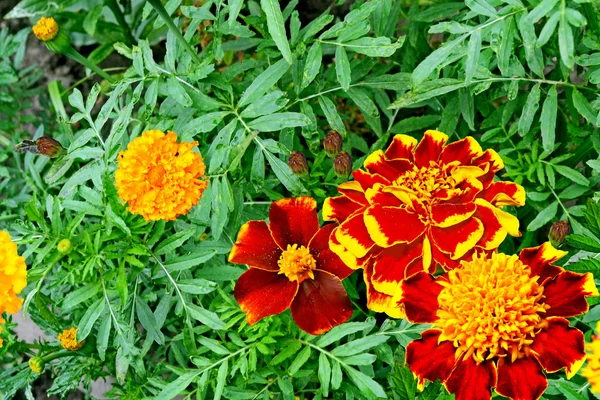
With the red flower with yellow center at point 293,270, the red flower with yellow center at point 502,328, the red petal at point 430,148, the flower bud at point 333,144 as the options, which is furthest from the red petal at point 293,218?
the red flower with yellow center at point 502,328

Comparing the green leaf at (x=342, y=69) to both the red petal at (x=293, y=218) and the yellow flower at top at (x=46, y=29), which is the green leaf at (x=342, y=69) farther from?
the yellow flower at top at (x=46, y=29)

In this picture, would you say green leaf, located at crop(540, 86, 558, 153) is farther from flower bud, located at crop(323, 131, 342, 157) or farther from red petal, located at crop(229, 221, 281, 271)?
red petal, located at crop(229, 221, 281, 271)

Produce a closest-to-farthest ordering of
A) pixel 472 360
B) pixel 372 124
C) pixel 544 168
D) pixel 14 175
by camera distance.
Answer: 1. pixel 472 360
2. pixel 544 168
3. pixel 372 124
4. pixel 14 175

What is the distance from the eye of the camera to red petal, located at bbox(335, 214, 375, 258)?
3.68 ft

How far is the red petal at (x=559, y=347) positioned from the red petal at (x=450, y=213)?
0.21 metres

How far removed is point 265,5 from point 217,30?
29 centimetres

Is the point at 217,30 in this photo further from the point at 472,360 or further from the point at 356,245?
the point at 472,360

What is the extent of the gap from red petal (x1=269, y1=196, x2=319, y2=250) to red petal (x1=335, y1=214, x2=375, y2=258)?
13 cm

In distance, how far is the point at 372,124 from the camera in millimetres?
1526

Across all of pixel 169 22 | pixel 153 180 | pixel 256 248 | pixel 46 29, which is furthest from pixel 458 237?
pixel 46 29

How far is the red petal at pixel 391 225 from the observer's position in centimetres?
108

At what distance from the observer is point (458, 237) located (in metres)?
1.08

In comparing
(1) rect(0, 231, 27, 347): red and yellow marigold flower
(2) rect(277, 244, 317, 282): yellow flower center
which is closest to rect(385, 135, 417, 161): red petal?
(2) rect(277, 244, 317, 282): yellow flower center

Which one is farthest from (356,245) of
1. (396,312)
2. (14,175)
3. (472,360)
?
(14,175)
